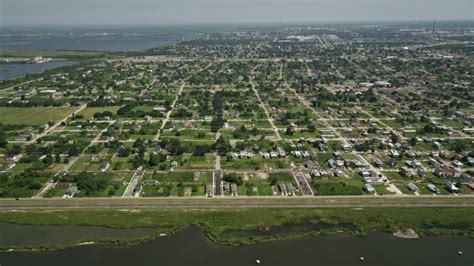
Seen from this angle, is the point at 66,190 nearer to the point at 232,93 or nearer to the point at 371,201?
the point at 371,201

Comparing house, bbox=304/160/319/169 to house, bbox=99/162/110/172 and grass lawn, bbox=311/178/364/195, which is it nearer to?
grass lawn, bbox=311/178/364/195

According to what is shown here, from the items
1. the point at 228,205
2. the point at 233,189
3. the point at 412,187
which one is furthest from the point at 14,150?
the point at 412,187

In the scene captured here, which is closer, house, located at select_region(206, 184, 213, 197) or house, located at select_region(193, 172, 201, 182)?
house, located at select_region(206, 184, 213, 197)

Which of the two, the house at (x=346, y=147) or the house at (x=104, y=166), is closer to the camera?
the house at (x=104, y=166)

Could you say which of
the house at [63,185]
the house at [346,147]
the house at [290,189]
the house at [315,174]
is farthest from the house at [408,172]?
the house at [63,185]

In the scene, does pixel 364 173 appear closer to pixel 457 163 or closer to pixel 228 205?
pixel 457 163

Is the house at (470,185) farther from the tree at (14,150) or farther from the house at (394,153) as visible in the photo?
the tree at (14,150)

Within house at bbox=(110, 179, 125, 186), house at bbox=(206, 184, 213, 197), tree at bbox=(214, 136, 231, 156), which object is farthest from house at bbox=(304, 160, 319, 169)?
house at bbox=(110, 179, 125, 186)
